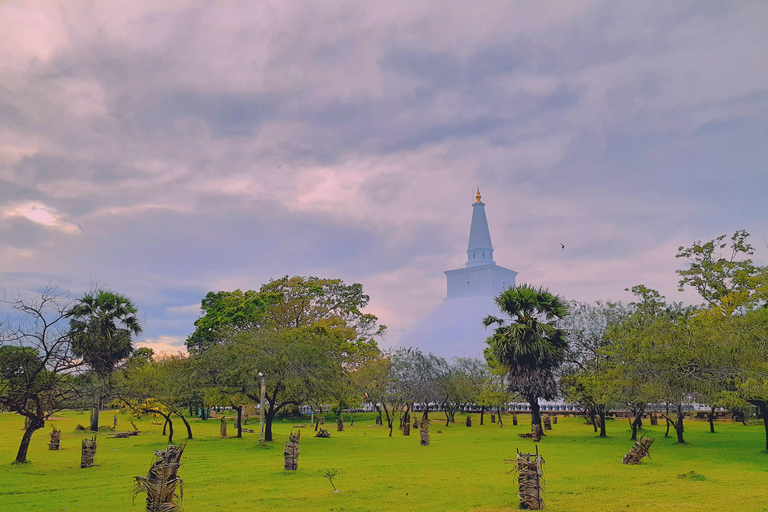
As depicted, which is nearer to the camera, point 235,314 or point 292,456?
point 292,456

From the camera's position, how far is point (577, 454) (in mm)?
24281

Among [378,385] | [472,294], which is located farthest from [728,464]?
[472,294]

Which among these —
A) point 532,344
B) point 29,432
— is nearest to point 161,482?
point 29,432

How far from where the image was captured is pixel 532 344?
3394 centimetres

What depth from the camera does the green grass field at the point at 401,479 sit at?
13.6m

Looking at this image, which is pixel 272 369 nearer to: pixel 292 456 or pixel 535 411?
pixel 292 456

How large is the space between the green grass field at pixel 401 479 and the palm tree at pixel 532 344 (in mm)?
5941

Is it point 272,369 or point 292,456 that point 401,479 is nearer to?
point 292,456

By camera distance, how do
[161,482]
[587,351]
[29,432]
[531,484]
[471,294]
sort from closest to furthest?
[161,482] < [531,484] < [29,432] < [587,351] < [471,294]

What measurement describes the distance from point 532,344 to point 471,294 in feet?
218

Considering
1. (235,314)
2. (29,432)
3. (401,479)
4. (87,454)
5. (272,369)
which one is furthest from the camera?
(235,314)

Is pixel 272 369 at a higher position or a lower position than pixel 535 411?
higher

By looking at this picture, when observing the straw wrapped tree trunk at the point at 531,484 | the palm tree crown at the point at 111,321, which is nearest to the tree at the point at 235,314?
the palm tree crown at the point at 111,321

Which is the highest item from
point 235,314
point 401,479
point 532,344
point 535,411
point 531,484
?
point 235,314
